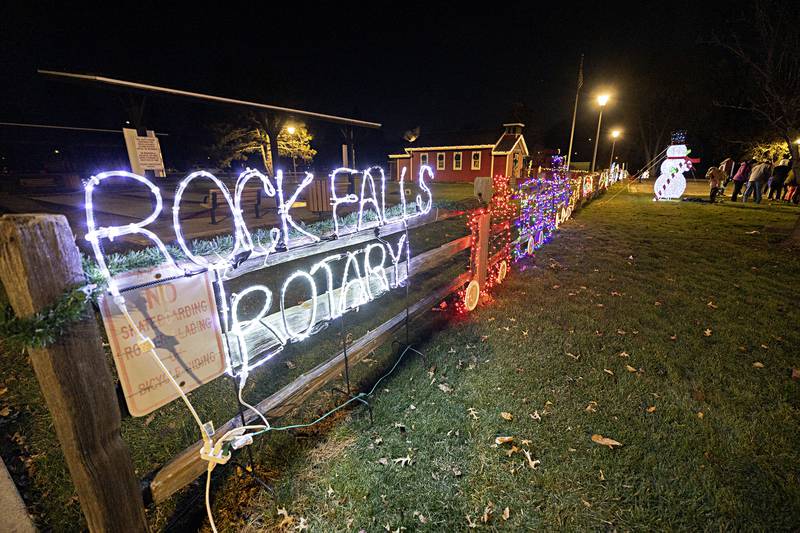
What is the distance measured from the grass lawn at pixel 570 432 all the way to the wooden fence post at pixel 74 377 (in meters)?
1.03

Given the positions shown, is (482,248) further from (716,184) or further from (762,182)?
(762,182)

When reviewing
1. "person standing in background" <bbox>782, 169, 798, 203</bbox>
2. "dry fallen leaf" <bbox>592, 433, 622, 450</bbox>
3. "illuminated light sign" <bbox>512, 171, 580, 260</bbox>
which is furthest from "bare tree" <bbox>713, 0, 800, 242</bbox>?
"dry fallen leaf" <bbox>592, 433, 622, 450</bbox>

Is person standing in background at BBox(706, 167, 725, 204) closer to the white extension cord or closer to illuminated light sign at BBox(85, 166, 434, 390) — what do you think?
illuminated light sign at BBox(85, 166, 434, 390)

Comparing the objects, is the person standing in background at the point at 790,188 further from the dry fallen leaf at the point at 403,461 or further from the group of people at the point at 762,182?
the dry fallen leaf at the point at 403,461

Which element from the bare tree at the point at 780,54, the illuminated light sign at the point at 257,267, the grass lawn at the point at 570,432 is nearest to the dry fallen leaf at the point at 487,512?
the grass lawn at the point at 570,432

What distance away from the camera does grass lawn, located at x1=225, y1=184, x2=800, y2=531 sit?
256 centimetres

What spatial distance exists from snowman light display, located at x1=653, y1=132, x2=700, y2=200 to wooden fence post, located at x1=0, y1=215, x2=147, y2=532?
23.7 meters

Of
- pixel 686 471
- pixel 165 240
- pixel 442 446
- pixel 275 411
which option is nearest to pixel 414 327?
pixel 442 446

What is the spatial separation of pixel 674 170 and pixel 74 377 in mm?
24810

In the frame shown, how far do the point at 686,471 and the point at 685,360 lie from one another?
202 centimetres

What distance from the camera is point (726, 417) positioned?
3.38m

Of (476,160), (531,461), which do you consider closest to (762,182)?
(476,160)

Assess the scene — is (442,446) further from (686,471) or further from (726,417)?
(726,417)

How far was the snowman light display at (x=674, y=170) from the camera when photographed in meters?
18.0
